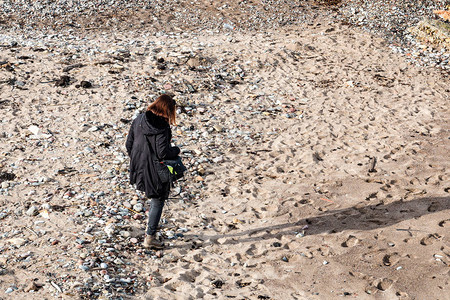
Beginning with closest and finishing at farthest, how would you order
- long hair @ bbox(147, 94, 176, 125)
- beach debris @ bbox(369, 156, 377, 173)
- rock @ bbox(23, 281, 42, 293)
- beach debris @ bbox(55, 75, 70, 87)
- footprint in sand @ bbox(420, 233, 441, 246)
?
rock @ bbox(23, 281, 42, 293) → long hair @ bbox(147, 94, 176, 125) → footprint in sand @ bbox(420, 233, 441, 246) → beach debris @ bbox(369, 156, 377, 173) → beach debris @ bbox(55, 75, 70, 87)

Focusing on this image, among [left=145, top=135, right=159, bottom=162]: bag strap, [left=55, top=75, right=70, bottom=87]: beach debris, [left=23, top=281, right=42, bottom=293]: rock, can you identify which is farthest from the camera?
[left=55, top=75, right=70, bottom=87]: beach debris

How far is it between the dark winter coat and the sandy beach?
839 mm

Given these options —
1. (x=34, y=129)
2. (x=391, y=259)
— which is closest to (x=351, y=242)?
(x=391, y=259)

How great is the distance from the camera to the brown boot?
4953mm

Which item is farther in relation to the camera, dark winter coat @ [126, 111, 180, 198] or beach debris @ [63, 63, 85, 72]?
beach debris @ [63, 63, 85, 72]

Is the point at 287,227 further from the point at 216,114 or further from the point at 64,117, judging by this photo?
the point at 64,117

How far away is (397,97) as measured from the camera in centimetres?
959

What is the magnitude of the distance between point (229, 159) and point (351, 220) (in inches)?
92.1

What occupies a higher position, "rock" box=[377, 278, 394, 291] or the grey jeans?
the grey jeans

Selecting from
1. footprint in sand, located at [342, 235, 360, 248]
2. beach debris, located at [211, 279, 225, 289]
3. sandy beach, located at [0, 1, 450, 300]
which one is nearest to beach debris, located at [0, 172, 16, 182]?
sandy beach, located at [0, 1, 450, 300]

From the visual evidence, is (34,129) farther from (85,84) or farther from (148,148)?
(148,148)

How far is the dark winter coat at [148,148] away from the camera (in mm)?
4477

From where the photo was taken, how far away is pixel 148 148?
4.57 m

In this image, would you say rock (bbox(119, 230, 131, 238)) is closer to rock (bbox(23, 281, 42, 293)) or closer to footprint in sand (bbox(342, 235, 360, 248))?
rock (bbox(23, 281, 42, 293))
